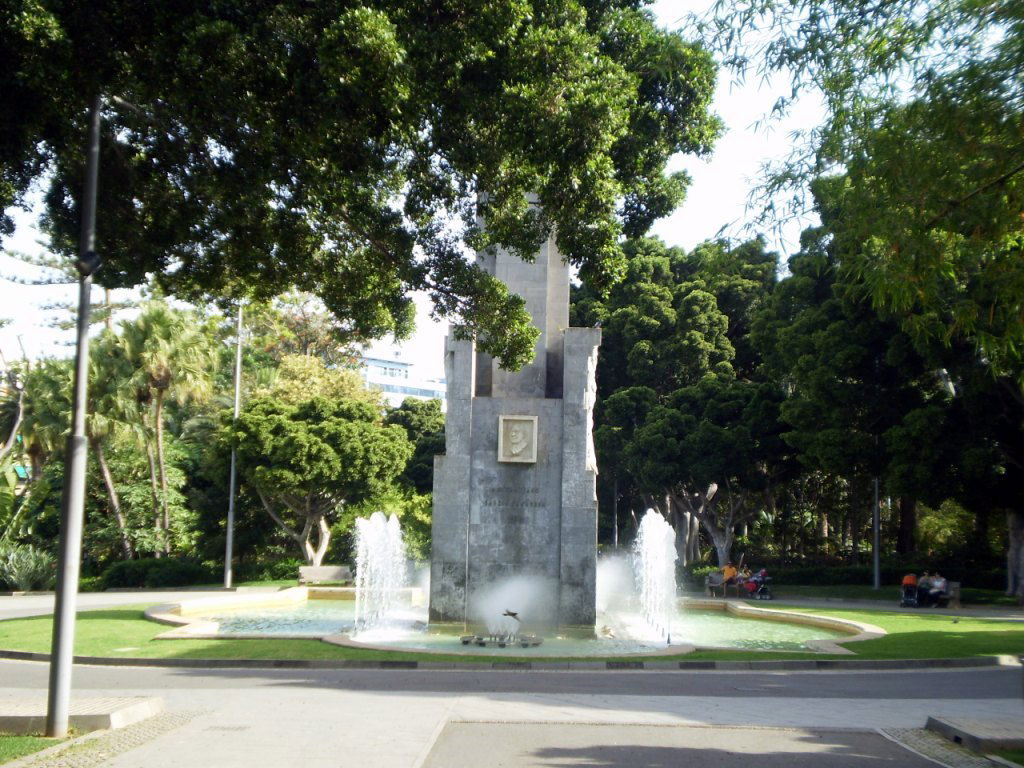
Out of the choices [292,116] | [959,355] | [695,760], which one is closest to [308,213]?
[292,116]

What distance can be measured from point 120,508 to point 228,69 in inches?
1422

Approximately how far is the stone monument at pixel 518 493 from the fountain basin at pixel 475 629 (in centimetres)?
88

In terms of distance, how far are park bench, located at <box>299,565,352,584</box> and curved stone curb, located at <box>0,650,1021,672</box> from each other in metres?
19.8

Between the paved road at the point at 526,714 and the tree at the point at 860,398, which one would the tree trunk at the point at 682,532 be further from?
the paved road at the point at 526,714

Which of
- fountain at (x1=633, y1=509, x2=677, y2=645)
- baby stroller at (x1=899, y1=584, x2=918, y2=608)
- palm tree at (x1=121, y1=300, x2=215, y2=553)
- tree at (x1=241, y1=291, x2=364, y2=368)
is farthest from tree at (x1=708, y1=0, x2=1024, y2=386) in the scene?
tree at (x1=241, y1=291, x2=364, y2=368)

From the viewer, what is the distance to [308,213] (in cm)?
1185

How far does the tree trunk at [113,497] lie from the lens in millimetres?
39688

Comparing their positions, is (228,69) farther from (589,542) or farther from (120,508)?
(120,508)

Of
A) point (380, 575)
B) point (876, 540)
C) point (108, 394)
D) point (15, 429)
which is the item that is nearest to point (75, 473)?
point (380, 575)

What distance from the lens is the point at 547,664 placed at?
52.2 ft

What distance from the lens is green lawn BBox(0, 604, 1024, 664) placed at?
646 inches

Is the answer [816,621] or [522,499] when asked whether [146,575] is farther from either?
[816,621]

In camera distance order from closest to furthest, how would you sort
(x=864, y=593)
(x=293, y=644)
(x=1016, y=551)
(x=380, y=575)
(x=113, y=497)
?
1. (x=293, y=644)
2. (x=380, y=575)
3. (x=1016, y=551)
4. (x=864, y=593)
5. (x=113, y=497)

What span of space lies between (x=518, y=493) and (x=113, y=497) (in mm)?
26030
